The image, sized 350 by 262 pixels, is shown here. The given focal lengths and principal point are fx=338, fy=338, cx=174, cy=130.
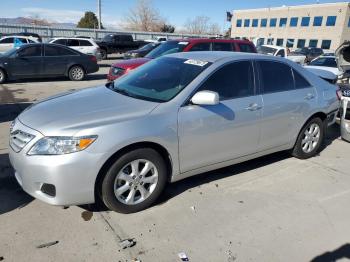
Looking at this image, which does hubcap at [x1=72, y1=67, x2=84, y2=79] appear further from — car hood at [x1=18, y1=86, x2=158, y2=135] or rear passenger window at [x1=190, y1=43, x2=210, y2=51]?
car hood at [x1=18, y1=86, x2=158, y2=135]

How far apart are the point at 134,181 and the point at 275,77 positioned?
2.45m

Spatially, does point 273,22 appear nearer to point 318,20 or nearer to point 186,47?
point 318,20

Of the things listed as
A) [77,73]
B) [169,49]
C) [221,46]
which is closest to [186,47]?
[169,49]

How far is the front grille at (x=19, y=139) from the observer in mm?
3209

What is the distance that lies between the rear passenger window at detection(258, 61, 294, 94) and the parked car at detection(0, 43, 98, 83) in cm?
990

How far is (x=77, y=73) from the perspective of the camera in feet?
43.2

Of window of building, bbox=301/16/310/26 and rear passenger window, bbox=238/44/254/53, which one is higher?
window of building, bbox=301/16/310/26

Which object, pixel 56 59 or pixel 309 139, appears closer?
pixel 309 139

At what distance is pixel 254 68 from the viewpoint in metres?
4.38

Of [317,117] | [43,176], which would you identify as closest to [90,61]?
[317,117]

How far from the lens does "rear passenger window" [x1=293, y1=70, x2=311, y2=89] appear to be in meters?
4.89

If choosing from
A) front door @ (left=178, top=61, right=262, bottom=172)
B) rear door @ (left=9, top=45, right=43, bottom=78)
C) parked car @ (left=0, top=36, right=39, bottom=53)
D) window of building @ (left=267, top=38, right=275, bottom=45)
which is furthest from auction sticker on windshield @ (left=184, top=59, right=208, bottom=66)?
window of building @ (left=267, top=38, right=275, bottom=45)

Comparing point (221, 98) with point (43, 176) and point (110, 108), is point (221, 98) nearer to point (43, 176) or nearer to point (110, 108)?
point (110, 108)

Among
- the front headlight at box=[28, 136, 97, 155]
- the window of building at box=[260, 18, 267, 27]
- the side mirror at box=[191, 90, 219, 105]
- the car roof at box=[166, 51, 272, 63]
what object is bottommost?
the front headlight at box=[28, 136, 97, 155]
